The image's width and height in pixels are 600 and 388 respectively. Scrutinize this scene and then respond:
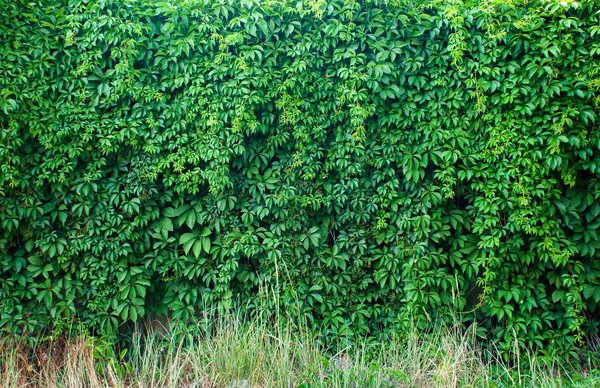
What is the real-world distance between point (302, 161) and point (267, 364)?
5.79 feet

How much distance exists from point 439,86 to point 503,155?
83 cm

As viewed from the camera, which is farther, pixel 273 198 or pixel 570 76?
pixel 273 198

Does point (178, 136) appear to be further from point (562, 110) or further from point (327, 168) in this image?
point (562, 110)

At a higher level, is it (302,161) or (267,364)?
(302,161)

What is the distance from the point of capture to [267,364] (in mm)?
A: 3740

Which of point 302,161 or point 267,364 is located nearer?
point 267,364

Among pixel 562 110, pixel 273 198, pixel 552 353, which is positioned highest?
pixel 562 110

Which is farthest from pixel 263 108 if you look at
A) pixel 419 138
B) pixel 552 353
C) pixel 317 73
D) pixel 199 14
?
pixel 552 353

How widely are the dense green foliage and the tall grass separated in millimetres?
224

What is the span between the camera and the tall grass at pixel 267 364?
3631 millimetres

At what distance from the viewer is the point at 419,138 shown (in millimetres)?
4254

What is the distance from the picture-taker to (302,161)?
4.23 metres

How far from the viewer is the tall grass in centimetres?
363

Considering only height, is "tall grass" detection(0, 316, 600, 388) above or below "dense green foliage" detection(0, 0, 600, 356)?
below
